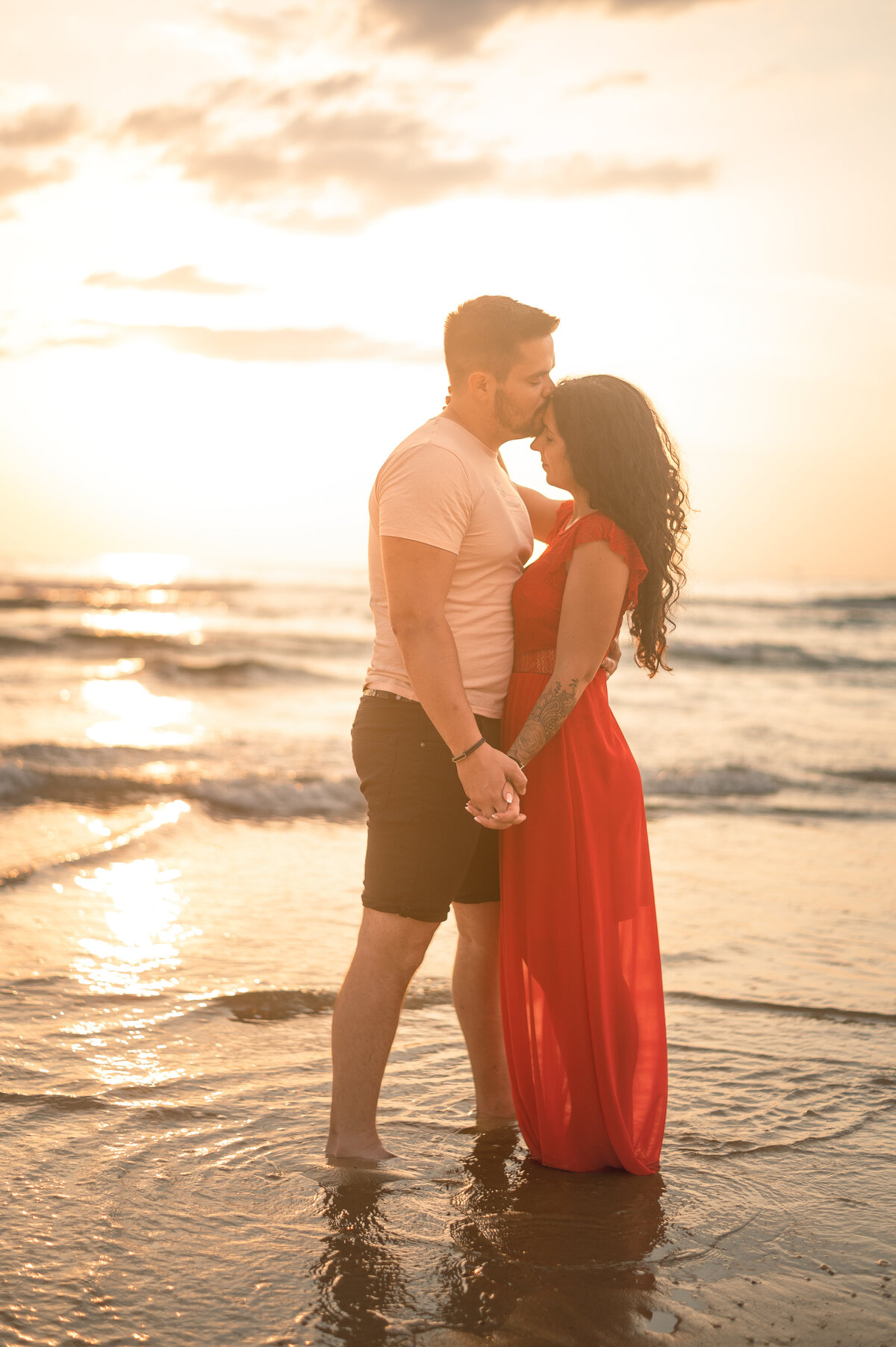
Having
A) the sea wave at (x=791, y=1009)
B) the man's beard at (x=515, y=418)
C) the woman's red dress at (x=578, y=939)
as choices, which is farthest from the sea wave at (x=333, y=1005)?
the man's beard at (x=515, y=418)

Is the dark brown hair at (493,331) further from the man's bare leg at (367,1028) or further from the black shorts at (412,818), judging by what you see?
the man's bare leg at (367,1028)

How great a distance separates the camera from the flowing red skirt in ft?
9.81

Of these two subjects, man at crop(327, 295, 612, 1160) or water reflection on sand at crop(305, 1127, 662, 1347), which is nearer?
water reflection on sand at crop(305, 1127, 662, 1347)

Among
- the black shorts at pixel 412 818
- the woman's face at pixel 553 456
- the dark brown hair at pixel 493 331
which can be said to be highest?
the dark brown hair at pixel 493 331

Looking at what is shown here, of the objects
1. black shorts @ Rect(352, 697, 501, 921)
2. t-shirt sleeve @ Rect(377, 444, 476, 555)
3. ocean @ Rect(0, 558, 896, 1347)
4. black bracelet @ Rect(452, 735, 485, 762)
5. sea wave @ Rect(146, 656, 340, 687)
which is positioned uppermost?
t-shirt sleeve @ Rect(377, 444, 476, 555)

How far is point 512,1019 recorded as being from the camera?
3066 millimetres

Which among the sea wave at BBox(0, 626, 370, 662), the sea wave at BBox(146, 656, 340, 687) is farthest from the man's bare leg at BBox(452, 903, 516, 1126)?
the sea wave at BBox(0, 626, 370, 662)

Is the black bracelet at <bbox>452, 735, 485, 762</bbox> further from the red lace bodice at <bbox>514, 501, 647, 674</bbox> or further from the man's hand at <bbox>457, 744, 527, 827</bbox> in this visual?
the red lace bodice at <bbox>514, 501, 647, 674</bbox>

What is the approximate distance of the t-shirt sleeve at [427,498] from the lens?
110 inches

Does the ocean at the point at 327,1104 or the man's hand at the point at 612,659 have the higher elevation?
the man's hand at the point at 612,659

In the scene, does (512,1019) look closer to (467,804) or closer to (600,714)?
(467,804)

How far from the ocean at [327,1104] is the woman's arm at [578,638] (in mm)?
1136

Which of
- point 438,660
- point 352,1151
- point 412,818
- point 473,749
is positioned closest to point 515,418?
point 438,660

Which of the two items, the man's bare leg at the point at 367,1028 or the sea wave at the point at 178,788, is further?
the sea wave at the point at 178,788
